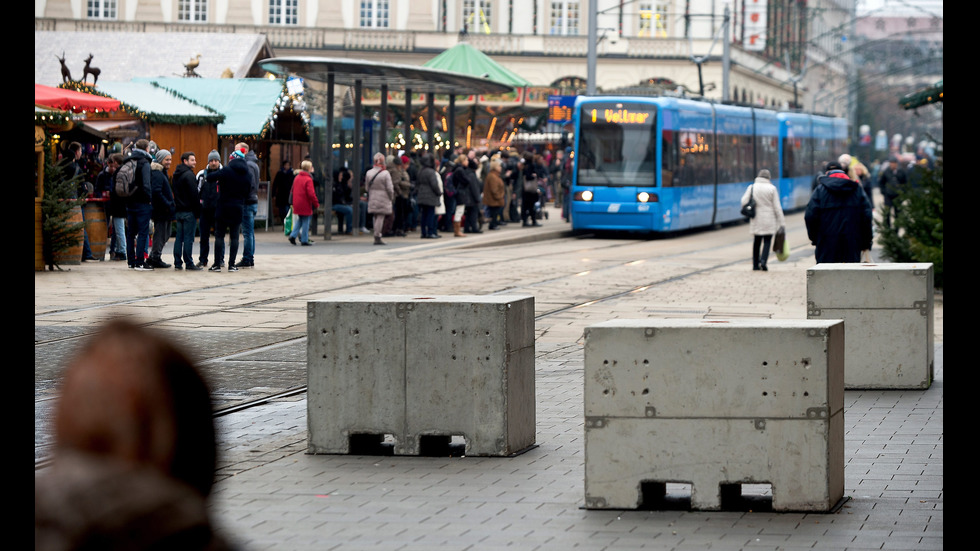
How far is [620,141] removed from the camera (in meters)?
30.1

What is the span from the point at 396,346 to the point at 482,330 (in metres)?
0.46

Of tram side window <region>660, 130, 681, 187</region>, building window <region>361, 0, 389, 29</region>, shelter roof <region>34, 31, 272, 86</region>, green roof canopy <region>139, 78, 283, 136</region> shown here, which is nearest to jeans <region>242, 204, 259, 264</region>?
green roof canopy <region>139, 78, 283, 136</region>

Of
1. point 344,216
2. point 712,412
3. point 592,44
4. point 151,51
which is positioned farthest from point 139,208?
point 592,44

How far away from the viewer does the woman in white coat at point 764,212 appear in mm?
21578

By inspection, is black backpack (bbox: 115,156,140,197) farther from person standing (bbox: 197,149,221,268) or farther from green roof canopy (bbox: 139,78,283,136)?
green roof canopy (bbox: 139,78,283,136)

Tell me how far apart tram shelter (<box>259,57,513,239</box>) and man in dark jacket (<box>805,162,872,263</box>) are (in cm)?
1264

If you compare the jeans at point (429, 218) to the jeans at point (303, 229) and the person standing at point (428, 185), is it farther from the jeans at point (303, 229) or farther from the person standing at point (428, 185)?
the jeans at point (303, 229)

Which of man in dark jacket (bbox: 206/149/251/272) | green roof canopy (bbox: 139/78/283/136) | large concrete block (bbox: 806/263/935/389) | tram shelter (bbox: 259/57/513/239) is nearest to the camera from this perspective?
large concrete block (bbox: 806/263/935/389)

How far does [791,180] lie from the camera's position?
44.2 m

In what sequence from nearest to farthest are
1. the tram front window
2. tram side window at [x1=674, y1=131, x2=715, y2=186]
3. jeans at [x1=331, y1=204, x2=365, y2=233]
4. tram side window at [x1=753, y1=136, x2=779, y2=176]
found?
jeans at [x1=331, y1=204, x2=365, y2=233] < the tram front window < tram side window at [x1=674, y1=131, x2=715, y2=186] < tram side window at [x1=753, y1=136, x2=779, y2=176]

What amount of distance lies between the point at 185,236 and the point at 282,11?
49.2 metres

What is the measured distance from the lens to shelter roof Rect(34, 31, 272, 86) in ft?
115
